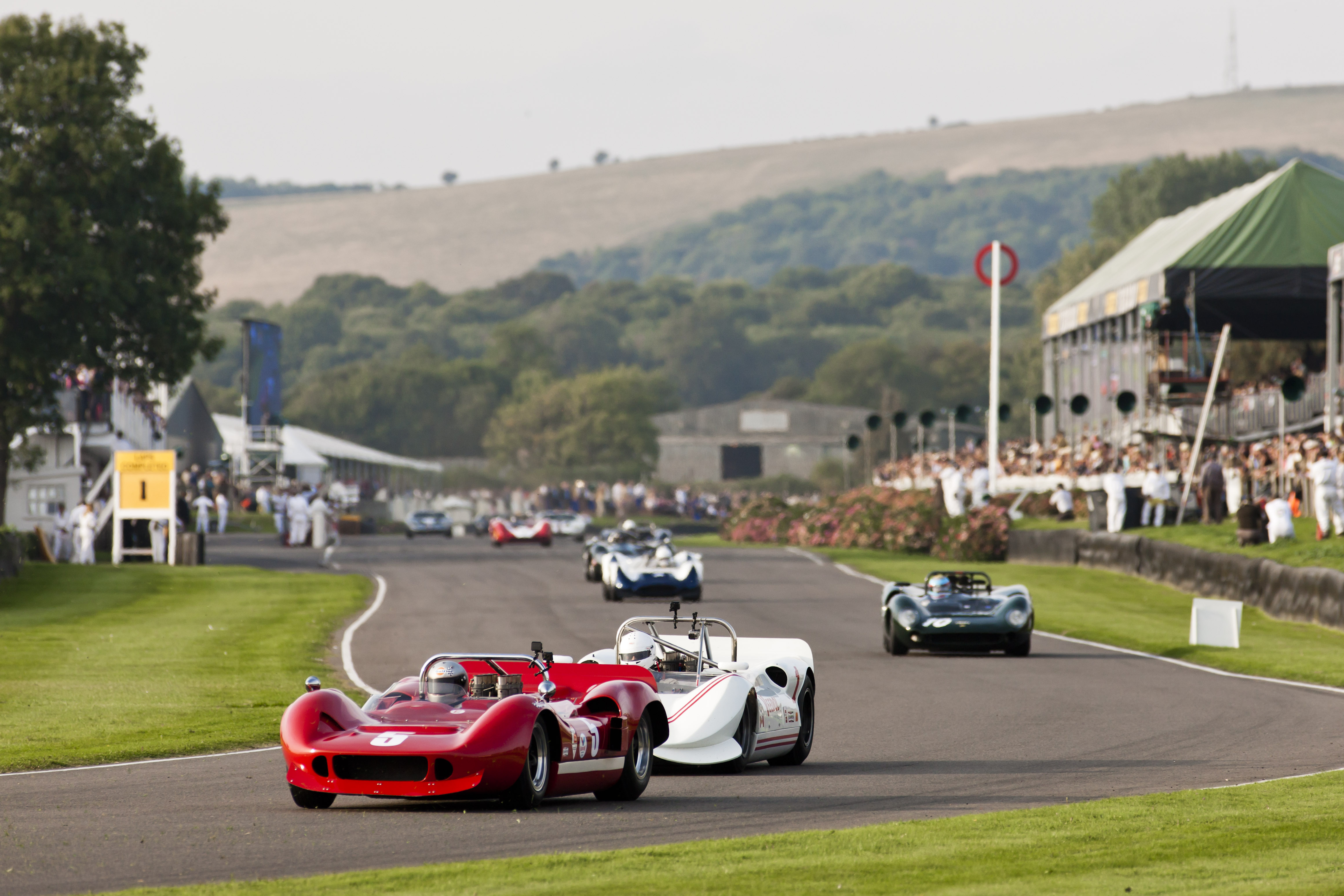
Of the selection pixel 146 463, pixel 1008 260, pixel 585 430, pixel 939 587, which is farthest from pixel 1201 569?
pixel 585 430

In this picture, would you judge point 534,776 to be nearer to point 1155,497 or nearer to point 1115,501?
point 1115,501

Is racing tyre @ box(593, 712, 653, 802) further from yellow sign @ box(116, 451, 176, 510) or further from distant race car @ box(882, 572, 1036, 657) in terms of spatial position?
yellow sign @ box(116, 451, 176, 510)

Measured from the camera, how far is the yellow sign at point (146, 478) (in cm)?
4184

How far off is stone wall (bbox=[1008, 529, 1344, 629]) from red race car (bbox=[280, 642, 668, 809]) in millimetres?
16972

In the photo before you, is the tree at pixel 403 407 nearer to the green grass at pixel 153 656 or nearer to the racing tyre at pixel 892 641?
the green grass at pixel 153 656

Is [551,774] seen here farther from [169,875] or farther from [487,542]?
[487,542]

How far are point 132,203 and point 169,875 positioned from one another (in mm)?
41899

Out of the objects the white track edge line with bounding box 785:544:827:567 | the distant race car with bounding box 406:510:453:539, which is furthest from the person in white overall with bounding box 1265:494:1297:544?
the distant race car with bounding box 406:510:453:539

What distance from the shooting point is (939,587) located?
2316 centimetres

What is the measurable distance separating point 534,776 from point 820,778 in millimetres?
2644

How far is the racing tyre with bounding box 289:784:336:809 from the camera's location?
1032 cm

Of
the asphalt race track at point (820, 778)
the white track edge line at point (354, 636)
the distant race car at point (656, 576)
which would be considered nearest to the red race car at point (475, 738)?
the asphalt race track at point (820, 778)

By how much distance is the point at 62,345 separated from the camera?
1821 inches

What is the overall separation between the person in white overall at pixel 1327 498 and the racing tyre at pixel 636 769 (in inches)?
869
